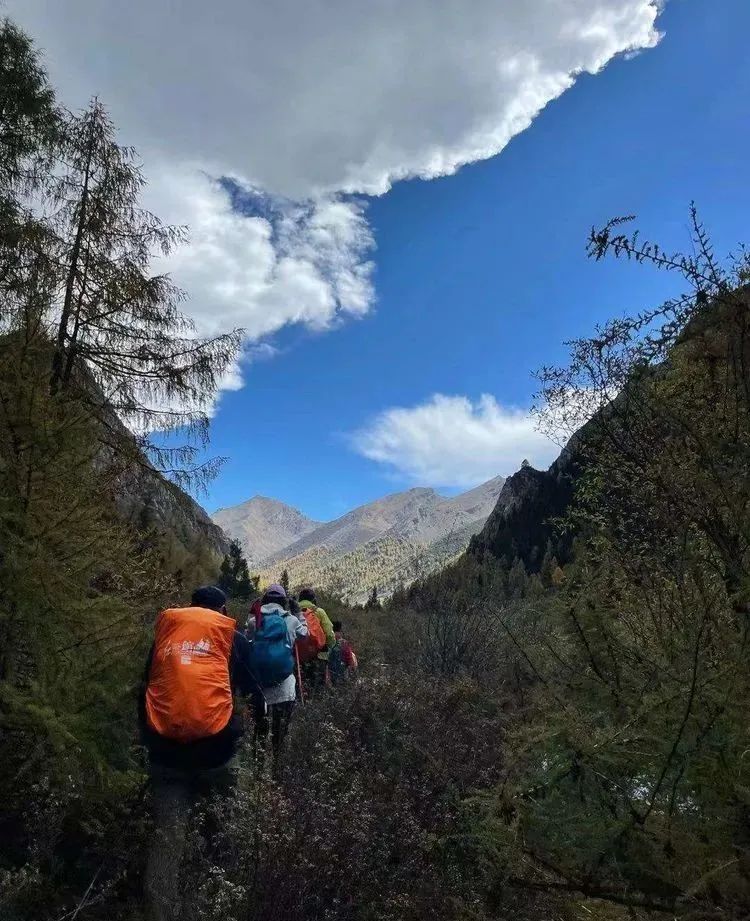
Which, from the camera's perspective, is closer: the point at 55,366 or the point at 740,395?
the point at 740,395

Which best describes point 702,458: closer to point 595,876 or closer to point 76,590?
Answer: point 595,876

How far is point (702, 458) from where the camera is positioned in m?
2.57

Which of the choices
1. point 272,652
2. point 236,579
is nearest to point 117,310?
point 272,652

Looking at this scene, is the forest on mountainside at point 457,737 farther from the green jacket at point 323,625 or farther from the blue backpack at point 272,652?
the green jacket at point 323,625

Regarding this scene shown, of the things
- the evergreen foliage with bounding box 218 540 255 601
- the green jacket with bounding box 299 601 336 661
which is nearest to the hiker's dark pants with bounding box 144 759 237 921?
the green jacket with bounding box 299 601 336 661

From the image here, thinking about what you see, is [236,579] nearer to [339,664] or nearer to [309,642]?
[339,664]

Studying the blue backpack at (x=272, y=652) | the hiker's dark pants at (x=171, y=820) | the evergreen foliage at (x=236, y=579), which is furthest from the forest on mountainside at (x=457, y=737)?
the evergreen foliage at (x=236, y=579)

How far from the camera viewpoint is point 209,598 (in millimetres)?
4020

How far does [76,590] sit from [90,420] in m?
1.13

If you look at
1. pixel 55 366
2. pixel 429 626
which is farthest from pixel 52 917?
pixel 429 626

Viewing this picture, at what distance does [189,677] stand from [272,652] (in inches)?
85.0

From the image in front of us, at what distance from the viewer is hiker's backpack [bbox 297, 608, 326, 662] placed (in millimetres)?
7844

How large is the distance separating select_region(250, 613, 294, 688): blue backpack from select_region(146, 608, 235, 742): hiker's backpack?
69.5 inches

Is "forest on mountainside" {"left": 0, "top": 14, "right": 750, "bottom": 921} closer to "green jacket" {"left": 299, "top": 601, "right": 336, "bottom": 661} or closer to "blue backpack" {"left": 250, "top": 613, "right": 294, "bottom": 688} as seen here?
"blue backpack" {"left": 250, "top": 613, "right": 294, "bottom": 688}
